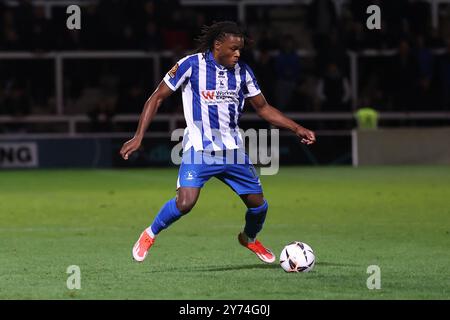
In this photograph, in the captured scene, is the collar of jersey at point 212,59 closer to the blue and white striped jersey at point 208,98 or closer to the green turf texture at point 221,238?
the blue and white striped jersey at point 208,98

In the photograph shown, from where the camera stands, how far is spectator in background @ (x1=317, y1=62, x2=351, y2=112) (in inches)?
920

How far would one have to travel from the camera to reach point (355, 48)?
24.1m

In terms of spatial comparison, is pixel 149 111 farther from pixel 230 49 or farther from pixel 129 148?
pixel 230 49

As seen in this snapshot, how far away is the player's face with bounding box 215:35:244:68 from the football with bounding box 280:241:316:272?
1541mm

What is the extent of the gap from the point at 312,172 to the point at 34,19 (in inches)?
257

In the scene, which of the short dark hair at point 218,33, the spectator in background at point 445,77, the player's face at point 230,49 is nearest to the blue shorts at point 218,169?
the player's face at point 230,49

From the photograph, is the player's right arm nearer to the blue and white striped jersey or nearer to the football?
the blue and white striped jersey

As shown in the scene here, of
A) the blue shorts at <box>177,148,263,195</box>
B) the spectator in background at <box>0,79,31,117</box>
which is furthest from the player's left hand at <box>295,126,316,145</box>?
the spectator in background at <box>0,79,31,117</box>

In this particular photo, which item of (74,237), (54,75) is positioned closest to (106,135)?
(54,75)

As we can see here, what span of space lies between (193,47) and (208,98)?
14.8m

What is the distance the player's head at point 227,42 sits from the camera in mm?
9000

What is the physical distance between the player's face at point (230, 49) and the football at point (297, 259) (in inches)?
60.7
